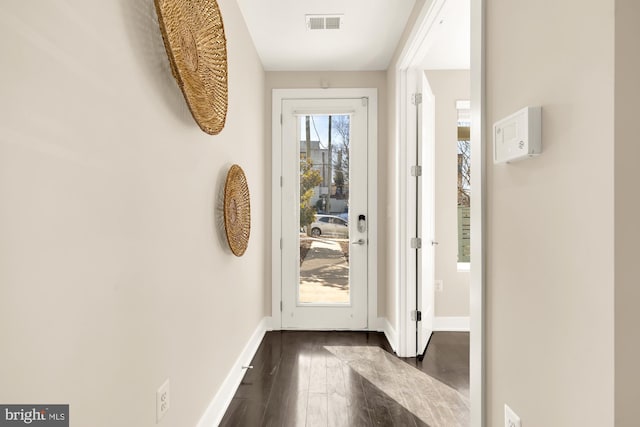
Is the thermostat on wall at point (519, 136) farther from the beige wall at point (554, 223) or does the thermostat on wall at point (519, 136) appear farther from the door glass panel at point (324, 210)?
the door glass panel at point (324, 210)

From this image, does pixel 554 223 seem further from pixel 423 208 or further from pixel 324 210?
pixel 324 210

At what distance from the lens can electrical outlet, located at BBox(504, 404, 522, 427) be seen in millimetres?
1244

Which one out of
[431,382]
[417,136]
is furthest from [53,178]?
[417,136]

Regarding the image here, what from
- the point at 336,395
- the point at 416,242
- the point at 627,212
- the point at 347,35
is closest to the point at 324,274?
the point at 416,242

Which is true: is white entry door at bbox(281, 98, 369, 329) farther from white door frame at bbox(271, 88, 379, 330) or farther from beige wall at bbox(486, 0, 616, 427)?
beige wall at bbox(486, 0, 616, 427)

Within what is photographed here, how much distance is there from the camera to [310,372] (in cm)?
281

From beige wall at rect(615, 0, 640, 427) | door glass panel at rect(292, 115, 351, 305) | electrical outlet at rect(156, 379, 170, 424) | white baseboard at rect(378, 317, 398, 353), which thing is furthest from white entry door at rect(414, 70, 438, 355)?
beige wall at rect(615, 0, 640, 427)

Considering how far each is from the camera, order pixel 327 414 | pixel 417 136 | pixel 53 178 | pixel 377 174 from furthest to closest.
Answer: pixel 377 174 < pixel 417 136 < pixel 327 414 < pixel 53 178

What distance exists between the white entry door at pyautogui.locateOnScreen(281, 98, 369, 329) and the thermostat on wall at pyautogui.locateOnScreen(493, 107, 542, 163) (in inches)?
101

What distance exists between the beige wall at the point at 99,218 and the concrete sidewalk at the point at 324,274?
198 cm

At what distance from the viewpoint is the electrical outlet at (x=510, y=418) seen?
124 centimetres

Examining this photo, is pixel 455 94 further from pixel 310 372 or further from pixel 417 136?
pixel 310 372

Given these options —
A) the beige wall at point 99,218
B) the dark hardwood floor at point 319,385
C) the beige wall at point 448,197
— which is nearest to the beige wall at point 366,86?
the beige wall at point 448,197

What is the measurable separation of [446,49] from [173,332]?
10.1 ft
